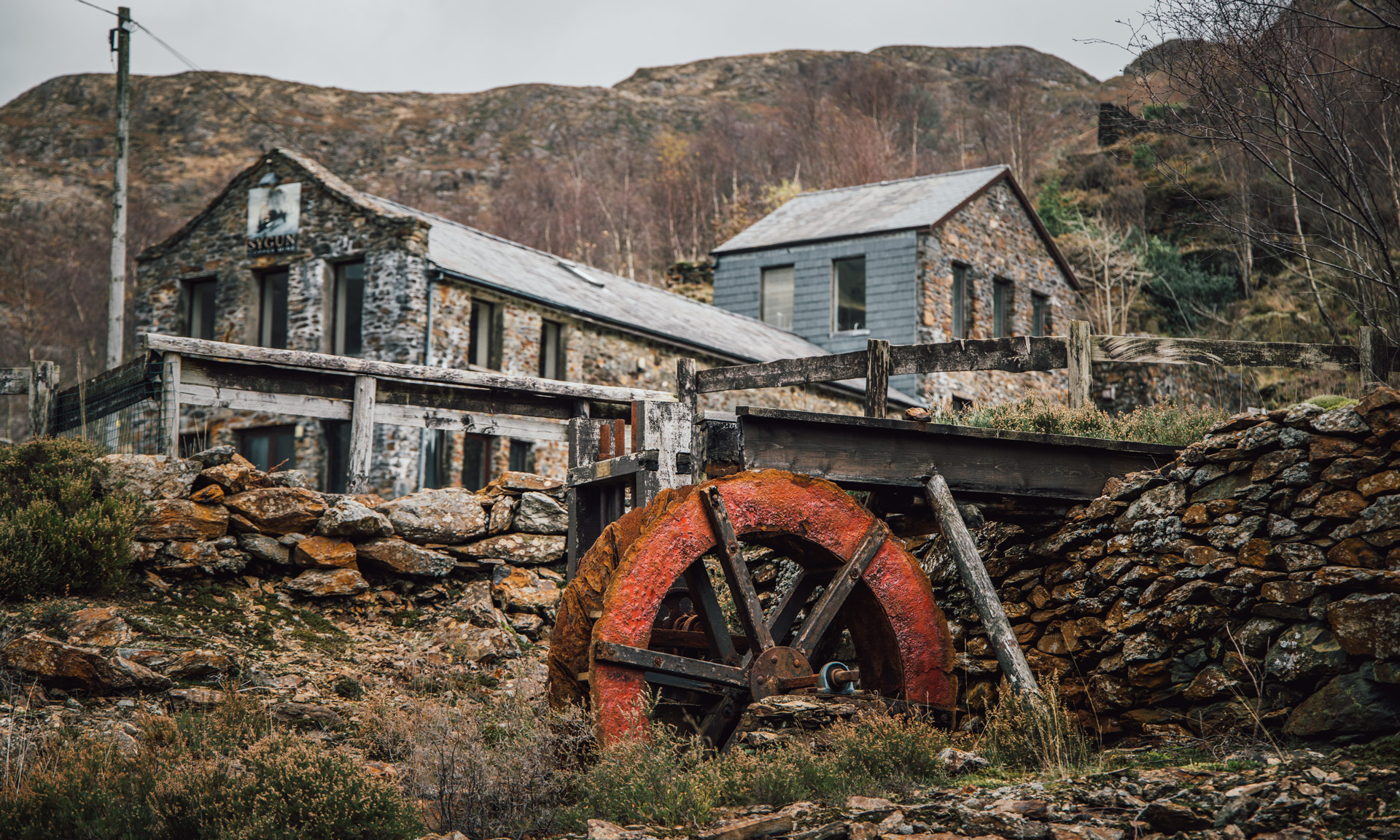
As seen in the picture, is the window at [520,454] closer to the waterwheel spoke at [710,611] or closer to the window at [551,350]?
the window at [551,350]

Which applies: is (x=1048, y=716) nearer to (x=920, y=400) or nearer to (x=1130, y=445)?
(x=1130, y=445)

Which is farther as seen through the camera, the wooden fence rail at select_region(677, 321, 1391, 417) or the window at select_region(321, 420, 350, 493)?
the window at select_region(321, 420, 350, 493)

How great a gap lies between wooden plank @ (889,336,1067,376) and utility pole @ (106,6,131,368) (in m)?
13.3

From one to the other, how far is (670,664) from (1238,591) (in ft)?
10.0

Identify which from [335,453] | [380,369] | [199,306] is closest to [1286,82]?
[380,369]

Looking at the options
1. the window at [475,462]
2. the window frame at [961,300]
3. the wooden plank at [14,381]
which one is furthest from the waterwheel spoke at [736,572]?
the window frame at [961,300]

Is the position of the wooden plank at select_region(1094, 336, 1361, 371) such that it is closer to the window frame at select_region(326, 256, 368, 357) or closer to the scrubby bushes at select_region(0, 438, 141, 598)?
the scrubby bushes at select_region(0, 438, 141, 598)

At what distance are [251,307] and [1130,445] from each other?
14.4 metres

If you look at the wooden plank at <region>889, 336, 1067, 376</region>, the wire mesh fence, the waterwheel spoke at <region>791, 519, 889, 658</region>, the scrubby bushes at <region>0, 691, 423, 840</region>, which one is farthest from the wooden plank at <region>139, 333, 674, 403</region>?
the scrubby bushes at <region>0, 691, 423, 840</region>

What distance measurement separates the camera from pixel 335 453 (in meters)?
16.8

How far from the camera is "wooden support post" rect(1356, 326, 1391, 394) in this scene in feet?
24.9

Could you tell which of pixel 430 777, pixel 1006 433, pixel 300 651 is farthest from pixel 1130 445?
pixel 300 651

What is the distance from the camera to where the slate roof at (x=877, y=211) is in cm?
2212

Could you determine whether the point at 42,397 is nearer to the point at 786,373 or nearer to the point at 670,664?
the point at 786,373
